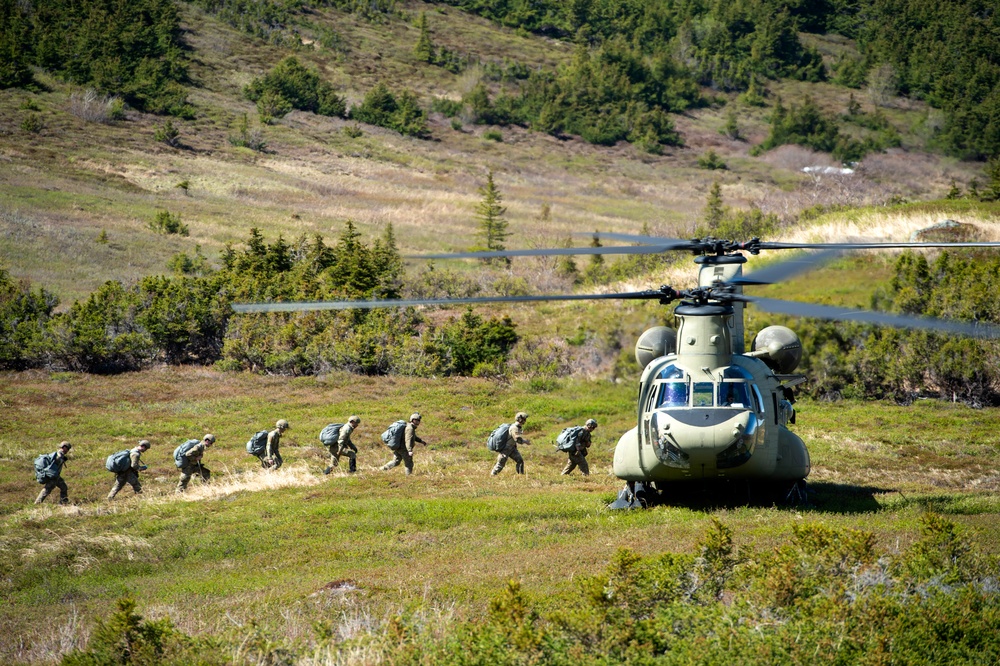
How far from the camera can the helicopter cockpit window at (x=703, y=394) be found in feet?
54.4

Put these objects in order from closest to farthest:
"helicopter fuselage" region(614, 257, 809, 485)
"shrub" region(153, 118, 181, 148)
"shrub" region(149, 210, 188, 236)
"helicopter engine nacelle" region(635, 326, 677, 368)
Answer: "helicopter fuselage" region(614, 257, 809, 485) < "helicopter engine nacelle" region(635, 326, 677, 368) < "shrub" region(149, 210, 188, 236) < "shrub" region(153, 118, 181, 148)

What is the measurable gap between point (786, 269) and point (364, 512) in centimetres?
862

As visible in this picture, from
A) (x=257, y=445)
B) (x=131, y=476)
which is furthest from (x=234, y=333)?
(x=131, y=476)

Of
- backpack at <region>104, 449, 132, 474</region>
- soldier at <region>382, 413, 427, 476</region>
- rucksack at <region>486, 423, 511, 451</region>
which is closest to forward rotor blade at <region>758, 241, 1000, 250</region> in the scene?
rucksack at <region>486, 423, 511, 451</region>

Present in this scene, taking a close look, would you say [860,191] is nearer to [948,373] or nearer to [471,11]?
[948,373]

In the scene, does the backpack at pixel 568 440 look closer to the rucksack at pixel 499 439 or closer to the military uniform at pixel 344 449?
the rucksack at pixel 499 439

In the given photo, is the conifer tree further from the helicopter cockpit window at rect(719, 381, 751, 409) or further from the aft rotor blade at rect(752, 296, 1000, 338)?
the aft rotor blade at rect(752, 296, 1000, 338)

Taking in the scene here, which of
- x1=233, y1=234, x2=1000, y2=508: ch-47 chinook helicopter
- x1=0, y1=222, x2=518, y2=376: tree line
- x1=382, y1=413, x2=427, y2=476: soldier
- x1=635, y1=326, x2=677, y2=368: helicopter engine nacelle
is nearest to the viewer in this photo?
x1=233, y1=234, x2=1000, y2=508: ch-47 chinook helicopter

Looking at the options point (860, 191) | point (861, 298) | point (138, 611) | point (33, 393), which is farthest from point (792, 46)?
point (138, 611)

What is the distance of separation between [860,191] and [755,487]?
160 feet

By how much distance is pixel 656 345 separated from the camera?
18.8 meters

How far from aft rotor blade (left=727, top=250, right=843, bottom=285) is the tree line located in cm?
2143

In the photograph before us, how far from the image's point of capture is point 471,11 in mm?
123375

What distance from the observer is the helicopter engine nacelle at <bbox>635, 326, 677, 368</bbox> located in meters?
18.8
